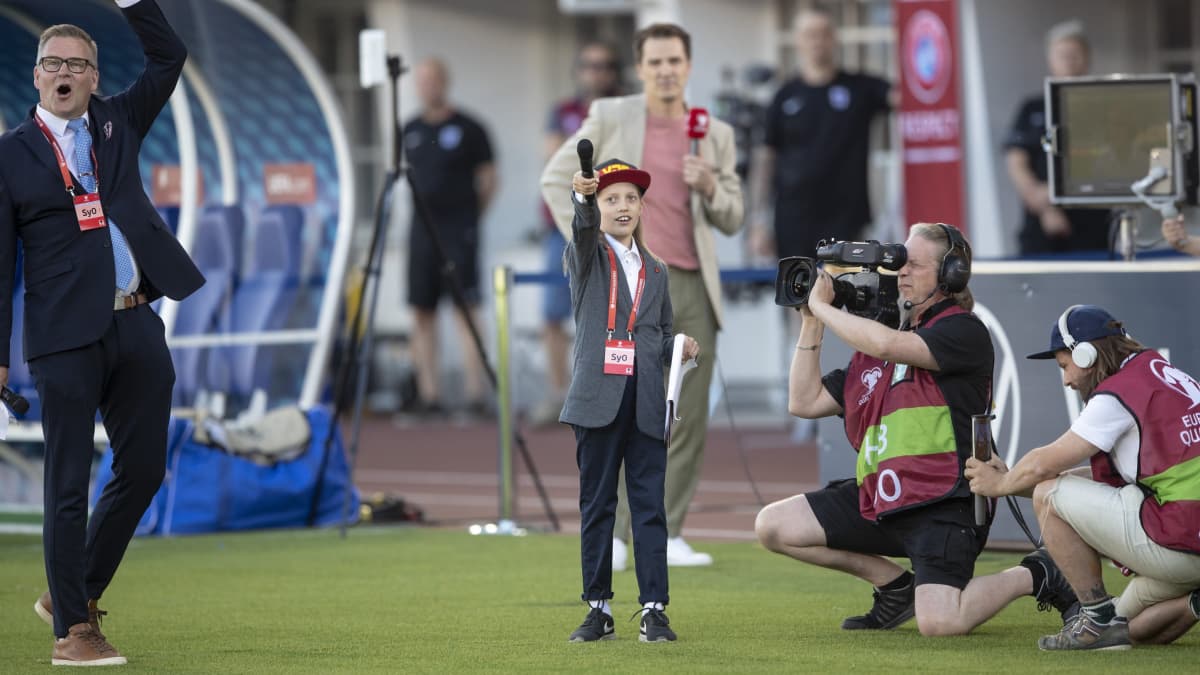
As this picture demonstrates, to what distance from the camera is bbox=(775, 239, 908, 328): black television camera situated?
7.04m

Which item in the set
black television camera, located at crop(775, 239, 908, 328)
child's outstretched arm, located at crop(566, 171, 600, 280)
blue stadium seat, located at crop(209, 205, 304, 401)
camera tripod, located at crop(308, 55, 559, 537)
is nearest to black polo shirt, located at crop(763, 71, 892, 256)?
blue stadium seat, located at crop(209, 205, 304, 401)

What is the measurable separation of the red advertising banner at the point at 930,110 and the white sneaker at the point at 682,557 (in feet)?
18.5

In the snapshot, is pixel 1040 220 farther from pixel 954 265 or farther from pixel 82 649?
Result: pixel 82 649

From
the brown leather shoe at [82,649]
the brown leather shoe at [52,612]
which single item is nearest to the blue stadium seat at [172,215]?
the brown leather shoe at [52,612]

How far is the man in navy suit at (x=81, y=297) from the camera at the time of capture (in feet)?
21.8

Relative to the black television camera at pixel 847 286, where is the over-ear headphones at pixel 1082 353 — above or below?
below

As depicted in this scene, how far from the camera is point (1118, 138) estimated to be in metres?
9.09

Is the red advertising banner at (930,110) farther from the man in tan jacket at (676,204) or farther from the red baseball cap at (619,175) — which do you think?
the red baseball cap at (619,175)

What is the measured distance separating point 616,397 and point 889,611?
1.21m

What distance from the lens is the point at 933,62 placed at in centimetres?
1459

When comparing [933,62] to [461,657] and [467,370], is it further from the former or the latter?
[461,657]

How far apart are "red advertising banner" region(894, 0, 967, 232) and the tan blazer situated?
533 centimetres

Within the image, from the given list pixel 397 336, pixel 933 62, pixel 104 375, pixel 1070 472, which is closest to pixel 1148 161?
pixel 1070 472

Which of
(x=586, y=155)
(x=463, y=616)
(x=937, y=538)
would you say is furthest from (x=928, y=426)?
(x=463, y=616)
